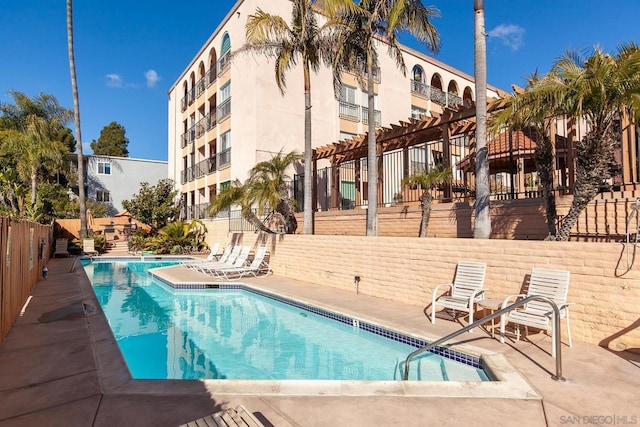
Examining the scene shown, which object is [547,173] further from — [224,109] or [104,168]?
[104,168]

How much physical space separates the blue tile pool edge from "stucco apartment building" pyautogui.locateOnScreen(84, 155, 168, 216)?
2615 centimetres

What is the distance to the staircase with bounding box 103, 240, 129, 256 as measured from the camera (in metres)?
23.0

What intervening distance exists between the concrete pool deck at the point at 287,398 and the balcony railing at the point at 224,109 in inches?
721

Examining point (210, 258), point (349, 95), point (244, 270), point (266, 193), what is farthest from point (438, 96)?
point (244, 270)

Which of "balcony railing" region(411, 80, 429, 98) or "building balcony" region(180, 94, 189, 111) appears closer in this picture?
"balcony railing" region(411, 80, 429, 98)

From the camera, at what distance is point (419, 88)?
2653 cm

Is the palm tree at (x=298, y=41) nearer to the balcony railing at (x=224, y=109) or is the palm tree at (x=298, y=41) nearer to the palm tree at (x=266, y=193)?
the palm tree at (x=266, y=193)

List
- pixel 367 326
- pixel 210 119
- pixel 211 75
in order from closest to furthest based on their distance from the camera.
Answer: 1. pixel 367 326
2. pixel 211 75
3. pixel 210 119

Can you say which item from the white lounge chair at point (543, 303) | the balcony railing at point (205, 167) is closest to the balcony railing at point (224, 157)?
the balcony railing at point (205, 167)

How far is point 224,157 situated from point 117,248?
9413mm

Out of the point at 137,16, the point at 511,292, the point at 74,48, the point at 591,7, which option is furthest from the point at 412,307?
the point at 74,48

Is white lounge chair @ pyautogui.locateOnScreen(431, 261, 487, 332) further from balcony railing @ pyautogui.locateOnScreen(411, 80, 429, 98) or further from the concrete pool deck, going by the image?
balcony railing @ pyautogui.locateOnScreen(411, 80, 429, 98)

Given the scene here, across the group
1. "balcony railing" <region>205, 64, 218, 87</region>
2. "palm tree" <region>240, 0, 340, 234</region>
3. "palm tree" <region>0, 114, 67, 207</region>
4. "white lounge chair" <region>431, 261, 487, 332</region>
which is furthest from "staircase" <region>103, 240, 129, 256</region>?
"white lounge chair" <region>431, 261, 487, 332</region>

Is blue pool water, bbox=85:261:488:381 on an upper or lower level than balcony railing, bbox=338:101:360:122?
lower
